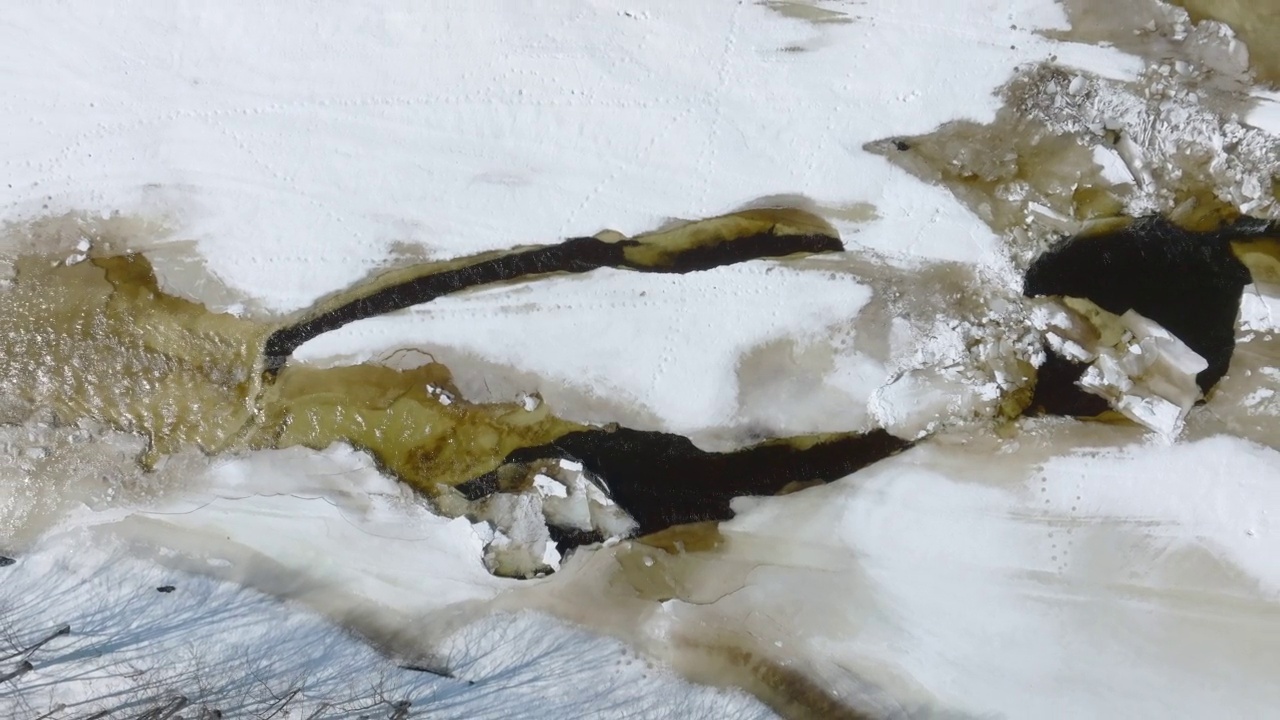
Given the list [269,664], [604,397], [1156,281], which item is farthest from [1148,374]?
[269,664]

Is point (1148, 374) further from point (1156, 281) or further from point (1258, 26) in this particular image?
point (1258, 26)

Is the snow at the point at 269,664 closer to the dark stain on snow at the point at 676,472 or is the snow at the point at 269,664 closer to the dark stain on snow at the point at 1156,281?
the dark stain on snow at the point at 676,472

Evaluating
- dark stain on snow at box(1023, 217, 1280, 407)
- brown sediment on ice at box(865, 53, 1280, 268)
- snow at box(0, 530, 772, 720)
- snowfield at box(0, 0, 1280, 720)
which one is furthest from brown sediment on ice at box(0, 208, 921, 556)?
dark stain on snow at box(1023, 217, 1280, 407)

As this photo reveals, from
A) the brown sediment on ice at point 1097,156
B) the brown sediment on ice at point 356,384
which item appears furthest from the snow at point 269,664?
the brown sediment on ice at point 1097,156

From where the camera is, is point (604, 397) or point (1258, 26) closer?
point (1258, 26)

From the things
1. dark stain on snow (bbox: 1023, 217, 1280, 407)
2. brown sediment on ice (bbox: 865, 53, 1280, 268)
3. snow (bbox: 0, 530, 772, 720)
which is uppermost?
brown sediment on ice (bbox: 865, 53, 1280, 268)

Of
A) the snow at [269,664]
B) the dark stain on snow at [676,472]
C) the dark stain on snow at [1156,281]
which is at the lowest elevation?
the snow at [269,664]

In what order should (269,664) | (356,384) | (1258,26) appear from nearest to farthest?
(1258,26)
(269,664)
(356,384)

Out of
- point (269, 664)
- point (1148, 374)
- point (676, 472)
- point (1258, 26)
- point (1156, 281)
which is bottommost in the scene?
point (269, 664)

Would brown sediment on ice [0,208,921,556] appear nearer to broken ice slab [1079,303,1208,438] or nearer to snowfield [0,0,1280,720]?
snowfield [0,0,1280,720]
